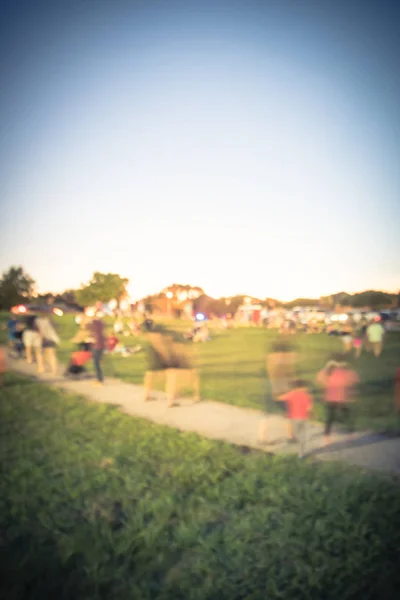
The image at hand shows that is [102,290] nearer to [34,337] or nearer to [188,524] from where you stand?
[34,337]

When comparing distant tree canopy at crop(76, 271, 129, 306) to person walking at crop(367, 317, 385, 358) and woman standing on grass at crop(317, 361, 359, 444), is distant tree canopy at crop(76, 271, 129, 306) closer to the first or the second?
person walking at crop(367, 317, 385, 358)

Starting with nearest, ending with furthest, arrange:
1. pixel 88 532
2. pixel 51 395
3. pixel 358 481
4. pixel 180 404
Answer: pixel 88 532, pixel 358 481, pixel 180 404, pixel 51 395

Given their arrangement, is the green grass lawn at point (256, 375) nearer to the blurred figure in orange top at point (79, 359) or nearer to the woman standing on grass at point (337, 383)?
the blurred figure in orange top at point (79, 359)

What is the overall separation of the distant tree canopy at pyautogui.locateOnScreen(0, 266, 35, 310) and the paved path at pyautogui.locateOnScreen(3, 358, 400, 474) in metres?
9.32

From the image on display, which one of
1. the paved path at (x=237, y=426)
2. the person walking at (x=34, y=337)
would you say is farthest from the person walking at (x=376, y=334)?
the person walking at (x=34, y=337)

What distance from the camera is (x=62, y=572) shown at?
2791mm

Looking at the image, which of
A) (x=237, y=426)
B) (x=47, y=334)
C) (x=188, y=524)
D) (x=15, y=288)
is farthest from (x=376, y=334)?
(x=15, y=288)

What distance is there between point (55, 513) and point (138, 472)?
3.24 feet

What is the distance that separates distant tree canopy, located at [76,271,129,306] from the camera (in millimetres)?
19578

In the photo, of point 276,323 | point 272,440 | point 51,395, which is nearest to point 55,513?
point 272,440

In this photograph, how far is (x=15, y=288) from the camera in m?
17.4

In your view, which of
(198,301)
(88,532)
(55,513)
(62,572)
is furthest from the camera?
(198,301)

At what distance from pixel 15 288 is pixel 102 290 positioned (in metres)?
4.03

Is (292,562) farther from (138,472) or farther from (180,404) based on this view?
(180,404)
